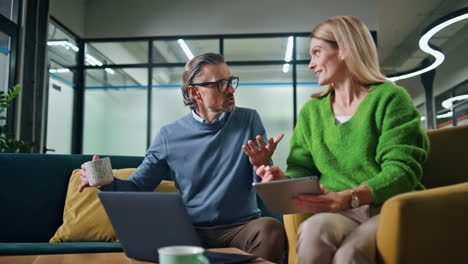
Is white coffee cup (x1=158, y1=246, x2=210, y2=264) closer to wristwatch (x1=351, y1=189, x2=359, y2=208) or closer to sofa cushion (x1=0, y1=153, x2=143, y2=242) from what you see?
wristwatch (x1=351, y1=189, x2=359, y2=208)

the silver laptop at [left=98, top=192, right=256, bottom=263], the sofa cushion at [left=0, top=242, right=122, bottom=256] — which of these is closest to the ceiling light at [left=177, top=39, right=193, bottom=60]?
the sofa cushion at [left=0, top=242, right=122, bottom=256]

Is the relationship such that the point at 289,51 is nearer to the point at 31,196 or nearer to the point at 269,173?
the point at 31,196

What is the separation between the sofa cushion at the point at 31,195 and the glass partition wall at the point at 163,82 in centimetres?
454

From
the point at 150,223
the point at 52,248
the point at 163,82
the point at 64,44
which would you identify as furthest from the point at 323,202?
the point at 64,44

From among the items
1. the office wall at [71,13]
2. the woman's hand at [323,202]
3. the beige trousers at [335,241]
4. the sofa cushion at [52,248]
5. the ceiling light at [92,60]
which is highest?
the office wall at [71,13]

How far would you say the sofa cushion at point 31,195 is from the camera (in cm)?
203

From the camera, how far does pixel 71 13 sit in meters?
6.38

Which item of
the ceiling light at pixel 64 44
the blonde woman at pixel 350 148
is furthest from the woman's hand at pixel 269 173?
the ceiling light at pixel 64 44

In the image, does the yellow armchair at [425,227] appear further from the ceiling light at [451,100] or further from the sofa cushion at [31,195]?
the ceiling light at [451,100]

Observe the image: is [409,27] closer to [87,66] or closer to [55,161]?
[87,66]

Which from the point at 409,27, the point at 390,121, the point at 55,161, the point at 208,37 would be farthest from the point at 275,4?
the point at 390,121

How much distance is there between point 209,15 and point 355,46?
5448mm

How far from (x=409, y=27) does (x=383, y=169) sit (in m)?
7.63

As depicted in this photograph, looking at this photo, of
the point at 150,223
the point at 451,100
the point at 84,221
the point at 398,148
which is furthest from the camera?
the point at 451,100
